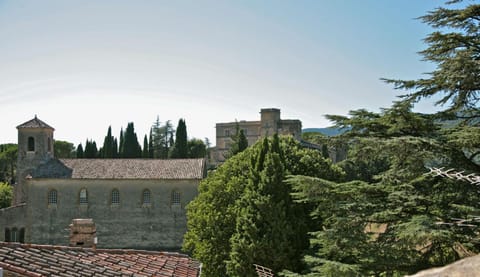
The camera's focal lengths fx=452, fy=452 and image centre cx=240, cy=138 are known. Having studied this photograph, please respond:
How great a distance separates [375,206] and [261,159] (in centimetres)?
977

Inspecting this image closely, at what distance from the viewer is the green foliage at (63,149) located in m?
84.0

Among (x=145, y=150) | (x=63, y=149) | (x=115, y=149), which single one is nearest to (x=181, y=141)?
(x=145, y=150)

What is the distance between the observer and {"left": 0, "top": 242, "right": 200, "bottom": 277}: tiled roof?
8688 millimetres

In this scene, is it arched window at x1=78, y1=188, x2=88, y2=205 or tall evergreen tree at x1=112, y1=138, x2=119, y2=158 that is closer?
arched window at x1=78, y1=188, x2=88, y2=205

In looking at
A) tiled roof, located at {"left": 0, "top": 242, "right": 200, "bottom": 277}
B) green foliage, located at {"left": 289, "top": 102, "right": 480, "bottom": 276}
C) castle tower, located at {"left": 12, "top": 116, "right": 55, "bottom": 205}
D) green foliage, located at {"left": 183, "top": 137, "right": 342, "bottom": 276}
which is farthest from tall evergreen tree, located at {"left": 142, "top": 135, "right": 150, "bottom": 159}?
green foliage, located at {"left": 289, "top": 102, "right": 480, "bottom": 276}

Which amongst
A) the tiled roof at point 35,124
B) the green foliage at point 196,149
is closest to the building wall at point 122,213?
the tiled roof at point 35,124

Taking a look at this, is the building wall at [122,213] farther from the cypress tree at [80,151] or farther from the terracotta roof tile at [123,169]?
the cypress tree at [80,151]

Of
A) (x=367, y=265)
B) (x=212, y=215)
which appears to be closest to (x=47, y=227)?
(x=212, y=215)

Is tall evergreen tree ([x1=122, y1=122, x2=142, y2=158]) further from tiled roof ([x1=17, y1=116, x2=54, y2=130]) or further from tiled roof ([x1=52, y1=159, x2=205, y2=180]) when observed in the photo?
tiled roof ([x1=52, y1=159, x2=205, y2=180])

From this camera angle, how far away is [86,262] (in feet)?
32.4

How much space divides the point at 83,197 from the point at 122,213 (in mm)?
3656

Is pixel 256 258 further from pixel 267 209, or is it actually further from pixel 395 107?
pixel 395 107

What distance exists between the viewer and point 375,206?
9.66 metres

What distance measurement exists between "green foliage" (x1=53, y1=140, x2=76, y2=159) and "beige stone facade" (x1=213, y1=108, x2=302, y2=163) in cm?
2945
